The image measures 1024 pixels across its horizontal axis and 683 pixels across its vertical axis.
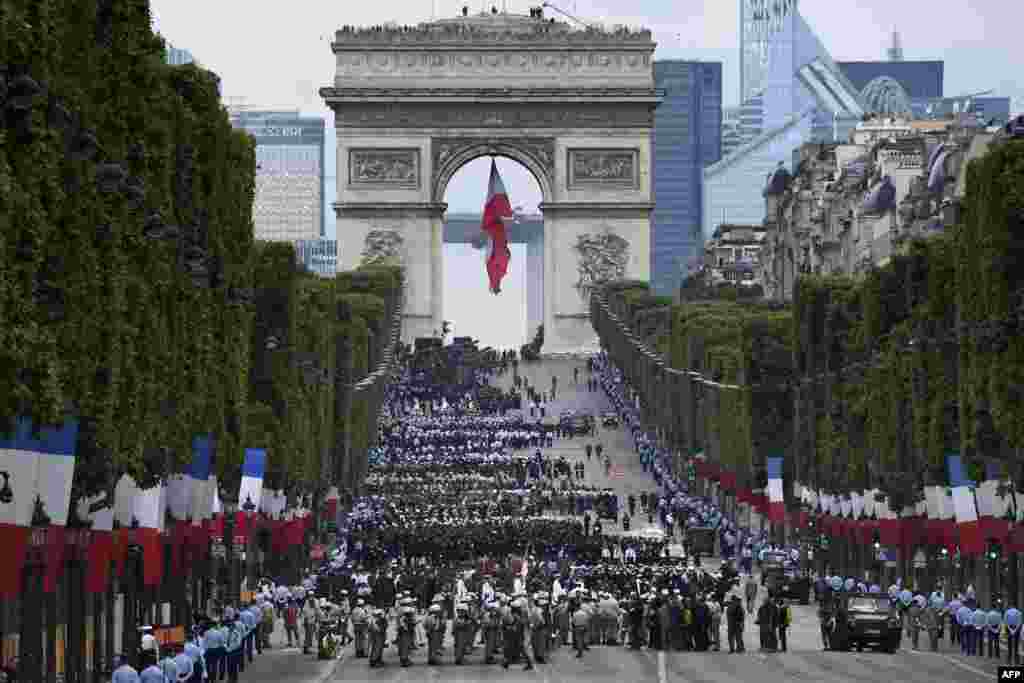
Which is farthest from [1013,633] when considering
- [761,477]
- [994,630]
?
[761,477]

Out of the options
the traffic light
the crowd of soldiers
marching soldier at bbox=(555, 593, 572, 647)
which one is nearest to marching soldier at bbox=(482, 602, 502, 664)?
the crowd of soldiers

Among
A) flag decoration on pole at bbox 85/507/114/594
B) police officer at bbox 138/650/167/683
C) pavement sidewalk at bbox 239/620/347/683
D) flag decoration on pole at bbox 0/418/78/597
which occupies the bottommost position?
pavement sidewalk at bbox 239/620/347/683

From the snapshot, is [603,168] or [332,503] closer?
[332,503]

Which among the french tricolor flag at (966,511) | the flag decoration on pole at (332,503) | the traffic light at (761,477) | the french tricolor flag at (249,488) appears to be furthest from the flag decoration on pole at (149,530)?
the traffic light at (761,477)

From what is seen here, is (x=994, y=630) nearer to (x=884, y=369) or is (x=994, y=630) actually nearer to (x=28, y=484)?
(x=884, y=369)

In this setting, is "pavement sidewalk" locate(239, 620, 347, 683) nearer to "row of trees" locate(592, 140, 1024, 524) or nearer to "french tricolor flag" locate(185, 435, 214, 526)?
"french tricolor flag" locate(185, 435, 214, 526)
